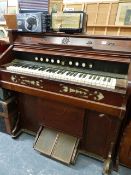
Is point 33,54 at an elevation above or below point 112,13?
below

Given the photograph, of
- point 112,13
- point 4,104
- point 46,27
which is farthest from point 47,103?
point 112,13

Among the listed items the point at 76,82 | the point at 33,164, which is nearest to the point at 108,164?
the point at 33,164

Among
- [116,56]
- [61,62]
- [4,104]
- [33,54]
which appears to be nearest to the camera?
[116,56]

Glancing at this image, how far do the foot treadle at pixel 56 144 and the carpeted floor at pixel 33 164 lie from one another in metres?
0.07

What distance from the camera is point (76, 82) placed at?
3.93 ft

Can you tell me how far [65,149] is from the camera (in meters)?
→ 1.59

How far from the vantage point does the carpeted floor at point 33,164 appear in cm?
146

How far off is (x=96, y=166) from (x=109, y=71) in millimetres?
955

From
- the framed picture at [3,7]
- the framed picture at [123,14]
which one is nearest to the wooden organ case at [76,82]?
the framed picture at [3,7]

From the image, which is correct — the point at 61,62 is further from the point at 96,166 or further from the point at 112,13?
the point at 112,13

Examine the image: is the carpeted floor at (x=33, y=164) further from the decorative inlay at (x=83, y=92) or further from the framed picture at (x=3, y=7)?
the framed picture at (x=3, y=7)

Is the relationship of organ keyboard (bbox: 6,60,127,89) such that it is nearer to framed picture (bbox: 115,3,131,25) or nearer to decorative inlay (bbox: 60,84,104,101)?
decorative inlay (bbox: 60,84,104,101)

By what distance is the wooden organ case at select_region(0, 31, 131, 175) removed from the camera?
1174mm

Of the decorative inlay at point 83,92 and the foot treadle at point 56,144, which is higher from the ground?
the decorative inlay at point 83,92
